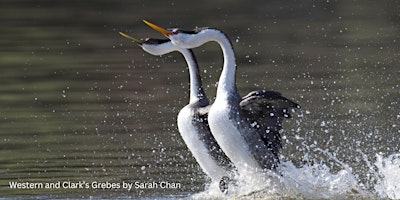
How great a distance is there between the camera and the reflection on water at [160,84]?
10.6m

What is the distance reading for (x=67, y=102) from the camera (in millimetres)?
Answer: 14180

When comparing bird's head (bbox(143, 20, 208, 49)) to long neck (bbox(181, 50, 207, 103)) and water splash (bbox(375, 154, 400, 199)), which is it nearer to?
long neck (bbox(181, 50, 207, 103))

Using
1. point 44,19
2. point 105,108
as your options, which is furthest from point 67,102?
point 44,19

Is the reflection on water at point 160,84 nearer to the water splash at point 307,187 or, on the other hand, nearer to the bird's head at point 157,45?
the water splash at point 307,187

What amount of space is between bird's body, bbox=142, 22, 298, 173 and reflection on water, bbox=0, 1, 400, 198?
595 millimetres

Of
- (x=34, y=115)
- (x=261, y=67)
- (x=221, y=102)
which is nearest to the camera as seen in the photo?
(x=221, y=102)

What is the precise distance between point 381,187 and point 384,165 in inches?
20.3

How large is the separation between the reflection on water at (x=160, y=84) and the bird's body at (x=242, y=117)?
1.95 feet

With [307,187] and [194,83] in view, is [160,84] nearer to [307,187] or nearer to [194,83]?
[194,83]

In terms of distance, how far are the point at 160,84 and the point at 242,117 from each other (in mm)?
6002

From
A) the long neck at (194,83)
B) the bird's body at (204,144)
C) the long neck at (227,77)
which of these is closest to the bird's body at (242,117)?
the long neck at (227,77)

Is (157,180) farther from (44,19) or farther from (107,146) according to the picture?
(44,19)

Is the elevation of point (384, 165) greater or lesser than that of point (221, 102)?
lesser

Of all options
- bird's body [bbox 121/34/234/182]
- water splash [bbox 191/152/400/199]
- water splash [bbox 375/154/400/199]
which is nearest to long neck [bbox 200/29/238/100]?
bird's body [bbox 121/34/234/182]
